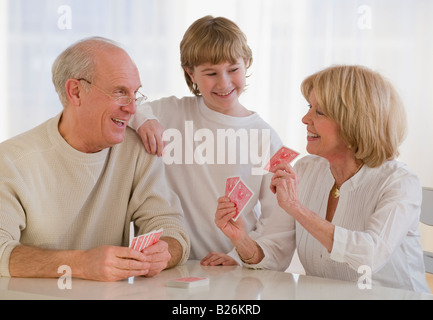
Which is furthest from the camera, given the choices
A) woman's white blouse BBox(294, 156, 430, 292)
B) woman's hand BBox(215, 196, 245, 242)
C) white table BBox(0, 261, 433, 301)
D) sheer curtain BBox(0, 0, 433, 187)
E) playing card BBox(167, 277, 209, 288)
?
sheer curtain BBox(0, 0, 433, 187)

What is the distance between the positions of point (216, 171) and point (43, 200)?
91cm

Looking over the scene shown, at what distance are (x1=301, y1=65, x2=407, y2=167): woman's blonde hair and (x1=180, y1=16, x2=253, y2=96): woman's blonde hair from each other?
0.61 meters

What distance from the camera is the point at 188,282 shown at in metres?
1.96

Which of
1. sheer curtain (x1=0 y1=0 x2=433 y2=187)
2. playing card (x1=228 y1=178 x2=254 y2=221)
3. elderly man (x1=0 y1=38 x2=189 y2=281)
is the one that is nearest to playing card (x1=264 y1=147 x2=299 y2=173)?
playing card (x1=228 y1=178 x2=254 y2=221)

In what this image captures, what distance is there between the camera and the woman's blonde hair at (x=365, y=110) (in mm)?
2367

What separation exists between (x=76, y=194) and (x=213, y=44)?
3.25ft

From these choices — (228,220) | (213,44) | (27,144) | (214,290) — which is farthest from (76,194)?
(213,44)

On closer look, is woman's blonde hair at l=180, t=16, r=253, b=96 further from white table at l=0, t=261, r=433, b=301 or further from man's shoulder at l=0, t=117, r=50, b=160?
white table at l=0, t=261, r=433, b=301

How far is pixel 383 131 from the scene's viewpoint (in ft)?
7.82

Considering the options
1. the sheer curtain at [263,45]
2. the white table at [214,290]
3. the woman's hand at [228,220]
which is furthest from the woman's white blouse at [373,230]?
the sheer curtain at [263,45]

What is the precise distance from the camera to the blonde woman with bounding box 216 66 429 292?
7.24ft

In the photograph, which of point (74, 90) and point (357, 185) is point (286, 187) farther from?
point (74, 90)
